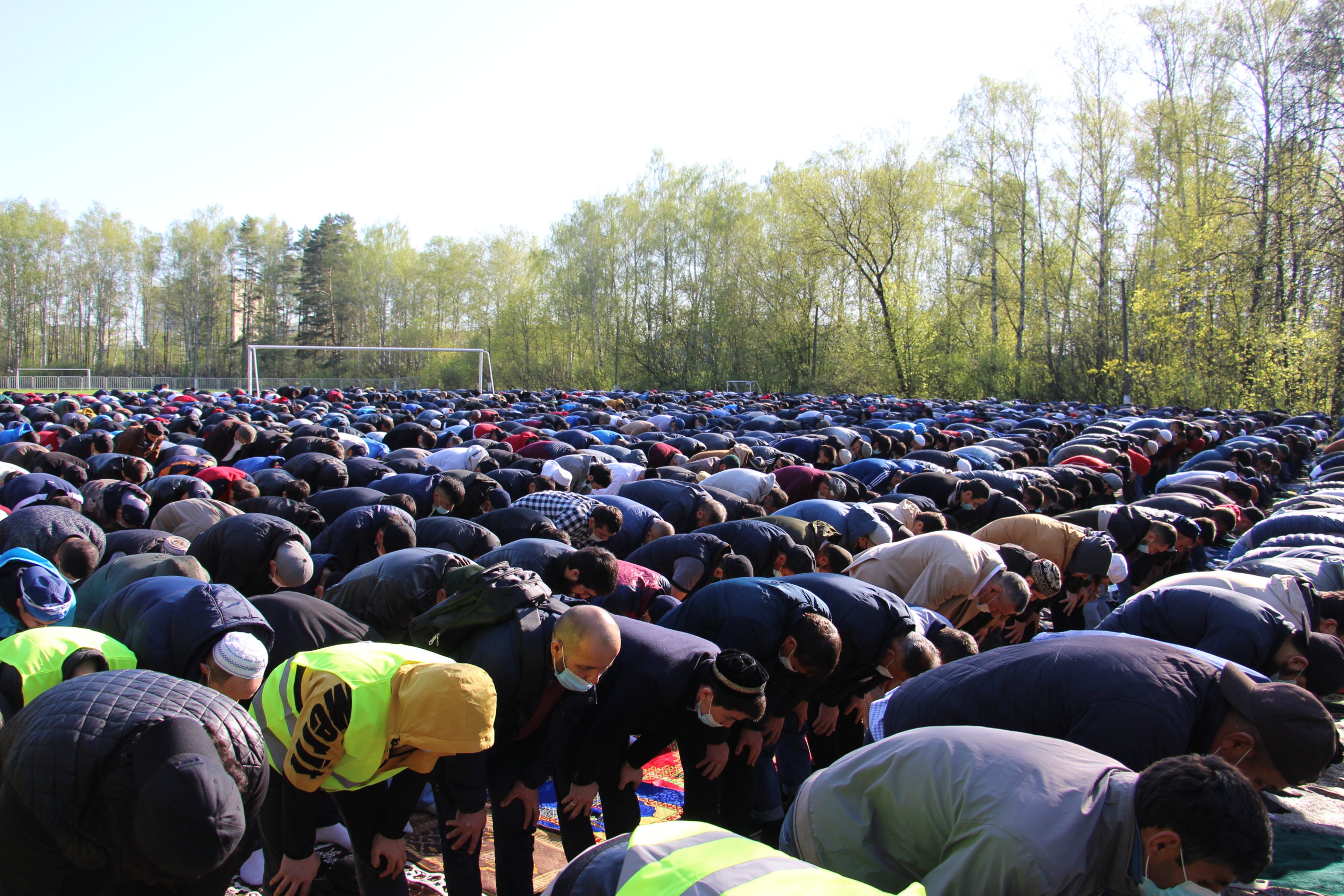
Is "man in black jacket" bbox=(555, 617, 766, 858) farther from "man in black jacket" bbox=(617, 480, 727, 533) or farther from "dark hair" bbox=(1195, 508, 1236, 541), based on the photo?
"dark hair" bbox=(1195, 508, 1236, 541)

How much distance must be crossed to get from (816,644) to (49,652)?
2.69 meters

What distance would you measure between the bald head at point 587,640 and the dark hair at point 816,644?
800 millimetres

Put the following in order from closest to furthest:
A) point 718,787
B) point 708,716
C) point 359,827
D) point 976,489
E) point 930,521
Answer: point 359,827 < point 708,716 < point 718,787 < point 930,521 < point 976,489

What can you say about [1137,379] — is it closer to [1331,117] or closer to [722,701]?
[1331,117]

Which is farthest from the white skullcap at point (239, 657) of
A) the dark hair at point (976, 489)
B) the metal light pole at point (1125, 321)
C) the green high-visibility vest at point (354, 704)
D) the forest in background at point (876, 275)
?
the metal light pole at point (1125, 321)

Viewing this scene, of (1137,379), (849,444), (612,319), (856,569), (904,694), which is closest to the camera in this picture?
(904,694)

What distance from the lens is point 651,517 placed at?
6.27 metres

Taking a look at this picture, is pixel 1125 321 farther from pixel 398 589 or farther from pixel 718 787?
pixel 398 589

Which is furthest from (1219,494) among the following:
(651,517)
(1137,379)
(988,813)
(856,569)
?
(1137,379)

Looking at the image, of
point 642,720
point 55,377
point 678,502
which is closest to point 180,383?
point 55,377

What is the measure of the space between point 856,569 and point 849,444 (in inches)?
281

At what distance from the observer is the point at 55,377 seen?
39531mm

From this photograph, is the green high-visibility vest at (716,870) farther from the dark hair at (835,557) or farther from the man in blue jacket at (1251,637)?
the dark hair at (835,557)

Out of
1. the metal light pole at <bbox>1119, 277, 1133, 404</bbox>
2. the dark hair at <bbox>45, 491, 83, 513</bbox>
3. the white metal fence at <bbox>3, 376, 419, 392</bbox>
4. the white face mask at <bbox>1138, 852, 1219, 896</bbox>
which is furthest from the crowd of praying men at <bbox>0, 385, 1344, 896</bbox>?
the white metal fence at <bbox>3, 376, 419, 392</bbox>
